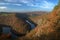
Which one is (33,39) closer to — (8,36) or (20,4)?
(8,36)

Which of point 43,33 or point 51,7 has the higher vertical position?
point 51,7

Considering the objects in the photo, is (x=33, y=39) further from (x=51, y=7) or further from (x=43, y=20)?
(x=51, y=7)

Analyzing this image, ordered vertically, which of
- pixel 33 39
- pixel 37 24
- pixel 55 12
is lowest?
pixel 33 39

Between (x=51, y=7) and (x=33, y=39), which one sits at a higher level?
(x=51, y=7)

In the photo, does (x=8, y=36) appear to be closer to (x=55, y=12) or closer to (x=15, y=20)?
(x=15, y=20)

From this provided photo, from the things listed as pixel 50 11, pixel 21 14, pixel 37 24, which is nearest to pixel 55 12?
pixel 50 11

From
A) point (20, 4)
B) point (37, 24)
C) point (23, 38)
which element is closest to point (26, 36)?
point (23, 38)

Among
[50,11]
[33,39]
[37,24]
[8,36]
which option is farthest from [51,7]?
[8,36]
